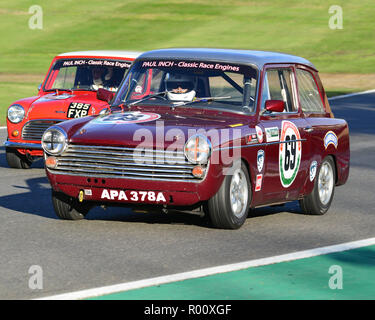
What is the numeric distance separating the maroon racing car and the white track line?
98cm

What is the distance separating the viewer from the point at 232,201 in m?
8.64

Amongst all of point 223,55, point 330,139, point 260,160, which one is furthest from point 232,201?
point 330,139

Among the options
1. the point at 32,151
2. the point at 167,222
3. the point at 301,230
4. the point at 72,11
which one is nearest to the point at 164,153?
the point at 167,222

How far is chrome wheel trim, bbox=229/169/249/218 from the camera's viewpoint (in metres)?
8.62

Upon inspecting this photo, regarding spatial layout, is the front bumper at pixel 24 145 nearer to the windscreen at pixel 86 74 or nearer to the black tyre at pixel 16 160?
the black tyre at pixel 16 160

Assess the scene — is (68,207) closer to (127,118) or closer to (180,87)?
(127,118)

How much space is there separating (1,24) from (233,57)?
50.3 meters

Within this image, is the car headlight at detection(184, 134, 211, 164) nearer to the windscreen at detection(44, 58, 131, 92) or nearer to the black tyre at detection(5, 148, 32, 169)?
the windscreen at detection(44, 58, 131, 92)

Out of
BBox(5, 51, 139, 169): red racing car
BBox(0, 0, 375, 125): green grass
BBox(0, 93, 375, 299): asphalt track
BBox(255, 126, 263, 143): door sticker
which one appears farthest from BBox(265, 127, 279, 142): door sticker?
BBox(0, 0, 375, 125): green grass

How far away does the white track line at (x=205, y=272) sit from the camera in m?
6.30

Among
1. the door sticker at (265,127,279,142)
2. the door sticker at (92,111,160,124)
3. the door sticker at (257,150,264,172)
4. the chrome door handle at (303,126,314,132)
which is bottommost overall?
the door sticker at (257,150,264,172)

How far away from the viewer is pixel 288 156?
9.54 metres

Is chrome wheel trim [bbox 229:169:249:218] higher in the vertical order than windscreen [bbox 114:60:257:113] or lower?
lower

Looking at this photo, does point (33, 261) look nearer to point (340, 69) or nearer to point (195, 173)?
point (195, 173)
